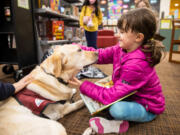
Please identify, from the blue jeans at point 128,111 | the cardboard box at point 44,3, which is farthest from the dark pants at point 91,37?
the blue jeans at point 128,111

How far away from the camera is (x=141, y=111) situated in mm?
1016

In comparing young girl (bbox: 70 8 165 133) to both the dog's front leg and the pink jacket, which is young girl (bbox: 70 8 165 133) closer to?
the pink jacket

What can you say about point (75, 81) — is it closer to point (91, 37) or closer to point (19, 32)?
point (19, 32)

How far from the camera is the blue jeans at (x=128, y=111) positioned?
0.97m

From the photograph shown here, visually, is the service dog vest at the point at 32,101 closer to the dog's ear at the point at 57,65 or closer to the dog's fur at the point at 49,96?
the dog's fur at the point at 49,96

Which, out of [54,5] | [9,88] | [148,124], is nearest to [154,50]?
[148,124]

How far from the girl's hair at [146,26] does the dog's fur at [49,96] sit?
44 centimetres

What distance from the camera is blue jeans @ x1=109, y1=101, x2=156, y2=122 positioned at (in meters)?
0.97

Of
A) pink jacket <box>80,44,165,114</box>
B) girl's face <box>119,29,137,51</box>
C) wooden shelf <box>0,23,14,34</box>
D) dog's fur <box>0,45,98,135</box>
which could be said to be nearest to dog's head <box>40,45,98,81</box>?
dog's fur <box>0,45,98,135</box>

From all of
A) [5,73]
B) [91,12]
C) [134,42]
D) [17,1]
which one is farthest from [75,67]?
[91,12]

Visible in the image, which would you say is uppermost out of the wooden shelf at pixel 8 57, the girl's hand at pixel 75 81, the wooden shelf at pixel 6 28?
A: the wooden shelf at pixel 6 28

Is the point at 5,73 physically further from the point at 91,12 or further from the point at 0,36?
the point at 91,12

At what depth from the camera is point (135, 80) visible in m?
0.98

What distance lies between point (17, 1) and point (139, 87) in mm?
1846
